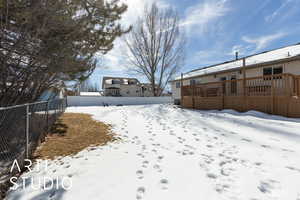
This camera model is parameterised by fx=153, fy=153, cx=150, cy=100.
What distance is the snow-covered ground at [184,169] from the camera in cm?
202

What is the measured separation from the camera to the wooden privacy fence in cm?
625

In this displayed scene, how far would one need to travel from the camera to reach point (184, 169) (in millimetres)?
2639

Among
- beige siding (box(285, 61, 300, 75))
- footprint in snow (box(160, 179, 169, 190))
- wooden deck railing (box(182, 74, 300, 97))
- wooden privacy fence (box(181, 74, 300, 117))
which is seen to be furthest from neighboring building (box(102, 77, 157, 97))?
footprint in snow (box(160, 179, 169, 190))

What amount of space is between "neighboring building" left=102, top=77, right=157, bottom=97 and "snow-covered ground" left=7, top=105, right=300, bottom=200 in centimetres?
2697

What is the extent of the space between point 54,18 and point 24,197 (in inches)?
125

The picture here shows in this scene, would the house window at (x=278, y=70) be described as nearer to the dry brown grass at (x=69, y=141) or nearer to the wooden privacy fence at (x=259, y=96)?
the wooden privacy fence at (x=259, y=96)

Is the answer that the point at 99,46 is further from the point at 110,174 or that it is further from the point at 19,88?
the point at 110,174

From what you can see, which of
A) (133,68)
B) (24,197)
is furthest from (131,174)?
(133,68)

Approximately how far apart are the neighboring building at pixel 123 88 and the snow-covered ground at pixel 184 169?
26967mm

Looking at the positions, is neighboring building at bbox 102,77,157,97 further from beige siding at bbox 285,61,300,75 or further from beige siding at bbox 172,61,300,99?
beige siding at bbox 285,61,300,75

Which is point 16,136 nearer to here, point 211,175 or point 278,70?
point 211,175

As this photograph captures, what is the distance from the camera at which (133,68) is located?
22.1 meters

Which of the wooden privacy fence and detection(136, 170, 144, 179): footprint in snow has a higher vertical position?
the wooden privacy fence

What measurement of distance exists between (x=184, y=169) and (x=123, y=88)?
95.7ft
